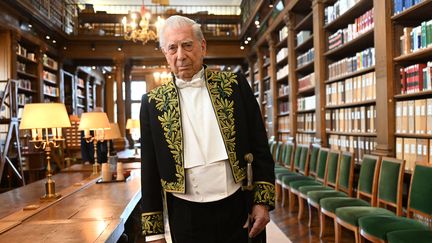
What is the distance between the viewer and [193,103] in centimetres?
143

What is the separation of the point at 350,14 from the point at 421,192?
7.95 ft

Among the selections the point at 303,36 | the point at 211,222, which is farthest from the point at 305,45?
the point at 211,222

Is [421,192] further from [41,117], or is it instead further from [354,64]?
[41,117]

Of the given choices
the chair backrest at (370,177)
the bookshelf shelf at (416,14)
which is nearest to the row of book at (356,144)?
the chair backrest at (370,177)

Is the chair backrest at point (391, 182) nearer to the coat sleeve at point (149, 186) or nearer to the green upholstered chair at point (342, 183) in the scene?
the green upholstered chair at point (342, 183)

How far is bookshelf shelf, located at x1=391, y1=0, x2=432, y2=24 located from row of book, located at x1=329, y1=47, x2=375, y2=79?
47 cm

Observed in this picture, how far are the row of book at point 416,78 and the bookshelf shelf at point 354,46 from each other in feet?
2.07

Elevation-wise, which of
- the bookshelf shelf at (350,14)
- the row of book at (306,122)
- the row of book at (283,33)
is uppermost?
the row of book at (283,33)

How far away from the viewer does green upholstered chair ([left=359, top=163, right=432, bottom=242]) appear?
2.40 m

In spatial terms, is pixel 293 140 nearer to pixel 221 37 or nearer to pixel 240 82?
pixel 221 37

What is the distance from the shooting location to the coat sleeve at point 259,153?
1396mm

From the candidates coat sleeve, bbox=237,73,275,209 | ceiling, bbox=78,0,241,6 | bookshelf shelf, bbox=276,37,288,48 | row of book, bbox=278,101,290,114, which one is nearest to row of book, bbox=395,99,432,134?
coat sleeve, bbox=237,73,275,209

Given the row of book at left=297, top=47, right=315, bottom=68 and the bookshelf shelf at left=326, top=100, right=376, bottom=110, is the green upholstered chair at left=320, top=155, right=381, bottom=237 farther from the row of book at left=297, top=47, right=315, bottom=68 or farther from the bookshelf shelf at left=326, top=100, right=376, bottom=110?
the row of book at left=297, top=47, right=315, bottom=68

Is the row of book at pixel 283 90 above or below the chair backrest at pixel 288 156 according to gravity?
above
